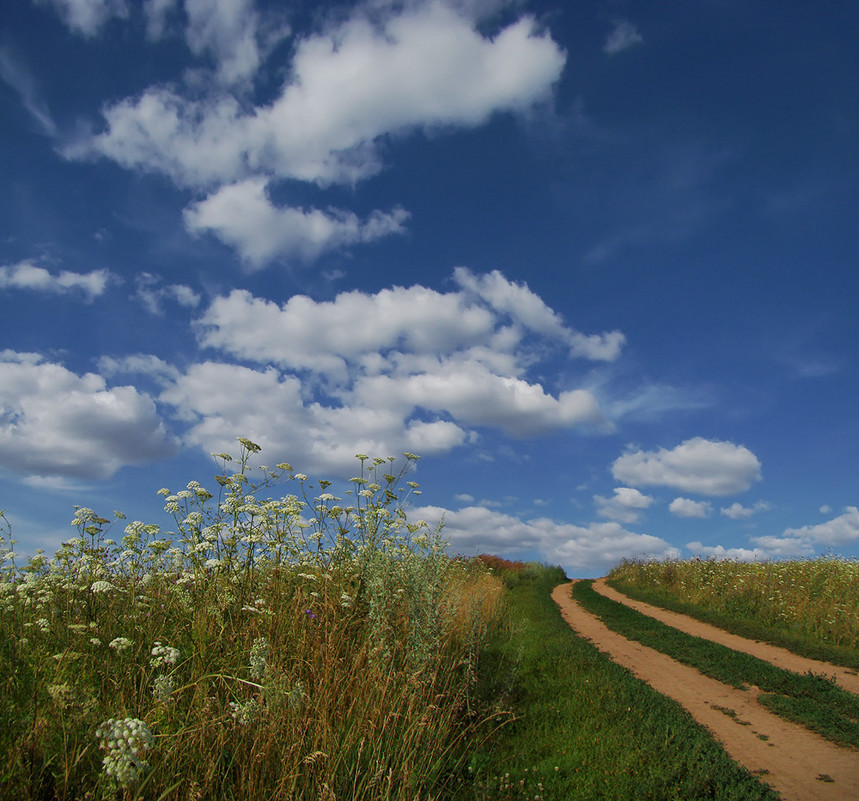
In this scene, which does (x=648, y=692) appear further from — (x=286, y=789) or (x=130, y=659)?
(x=130, y=659)

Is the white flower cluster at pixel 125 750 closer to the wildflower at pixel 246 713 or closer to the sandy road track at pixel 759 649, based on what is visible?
the wildflower at pixel 246 713

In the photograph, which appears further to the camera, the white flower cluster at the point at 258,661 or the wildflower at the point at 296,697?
the white flower cluster at the point at 258,661

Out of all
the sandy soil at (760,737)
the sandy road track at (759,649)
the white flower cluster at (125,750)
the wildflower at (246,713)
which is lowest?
the sandy soil at (760,737)

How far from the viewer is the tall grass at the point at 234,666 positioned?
3.53m

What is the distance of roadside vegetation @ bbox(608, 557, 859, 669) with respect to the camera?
13109 millimetres

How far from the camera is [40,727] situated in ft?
10.2

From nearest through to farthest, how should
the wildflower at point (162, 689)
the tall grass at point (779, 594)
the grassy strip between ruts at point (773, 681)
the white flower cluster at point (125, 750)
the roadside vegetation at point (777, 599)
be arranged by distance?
the white flower cluster at point (125, 750) → the wildflower at point (162, 689) → the grassy strip between ruts at point (773, 681) → the roadside vegetation at point (777, 599) → the tall grass at point (779, 594)

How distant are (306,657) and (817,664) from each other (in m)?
10.7

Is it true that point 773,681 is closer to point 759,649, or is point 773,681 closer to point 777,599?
point 759,649

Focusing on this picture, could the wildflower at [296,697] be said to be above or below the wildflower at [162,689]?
below

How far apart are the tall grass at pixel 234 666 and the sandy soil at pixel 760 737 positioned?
3249 mm

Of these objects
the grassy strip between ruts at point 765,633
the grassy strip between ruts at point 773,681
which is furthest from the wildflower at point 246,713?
the grassy strip between ruts at point 765,633

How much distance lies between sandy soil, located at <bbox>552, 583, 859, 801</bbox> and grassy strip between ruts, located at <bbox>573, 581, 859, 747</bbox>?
17 cm

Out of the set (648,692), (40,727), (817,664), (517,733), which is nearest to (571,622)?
(817,664)
